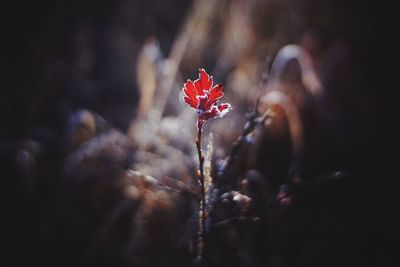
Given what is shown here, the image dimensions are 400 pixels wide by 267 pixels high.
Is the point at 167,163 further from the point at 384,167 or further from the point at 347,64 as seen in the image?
the point at 347,64

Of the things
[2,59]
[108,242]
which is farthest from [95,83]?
[108,242]

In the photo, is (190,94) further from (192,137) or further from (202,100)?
(192,137)

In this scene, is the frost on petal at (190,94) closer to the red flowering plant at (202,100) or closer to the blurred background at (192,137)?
the red flowering plant at (202,100)

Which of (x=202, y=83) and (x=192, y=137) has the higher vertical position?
(x=192, y=137)

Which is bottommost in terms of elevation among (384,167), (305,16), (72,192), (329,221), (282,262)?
(282,262)

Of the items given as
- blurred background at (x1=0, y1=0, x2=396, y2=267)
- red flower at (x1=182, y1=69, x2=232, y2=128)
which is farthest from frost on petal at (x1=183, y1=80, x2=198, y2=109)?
blurred background at (x1=0, y1=0, x2=396, y2=267)

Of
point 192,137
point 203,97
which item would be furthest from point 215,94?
point 192,137

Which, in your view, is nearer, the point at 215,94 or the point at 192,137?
the point at 215,94
